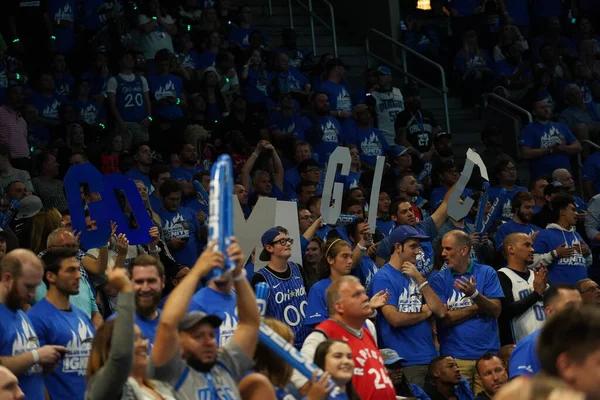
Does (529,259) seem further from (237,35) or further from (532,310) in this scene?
(237,35)

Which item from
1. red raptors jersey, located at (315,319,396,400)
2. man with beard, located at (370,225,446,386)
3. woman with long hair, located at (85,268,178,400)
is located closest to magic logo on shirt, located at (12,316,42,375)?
woman with long hair, located at (85,268,178,400)

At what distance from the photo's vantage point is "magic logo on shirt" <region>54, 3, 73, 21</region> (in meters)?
13.6

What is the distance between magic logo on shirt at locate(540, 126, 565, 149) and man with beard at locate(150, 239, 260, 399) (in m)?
9.61

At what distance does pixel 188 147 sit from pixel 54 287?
532 centimetres

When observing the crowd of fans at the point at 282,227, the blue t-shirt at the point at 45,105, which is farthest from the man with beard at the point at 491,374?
the blue t-shirt at the point at 45,105

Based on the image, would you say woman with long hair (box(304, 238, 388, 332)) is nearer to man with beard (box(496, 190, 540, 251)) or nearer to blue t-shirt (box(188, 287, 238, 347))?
blue t-shirt (box(188, 287, 238, 347))

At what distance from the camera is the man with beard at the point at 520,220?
35.4 ft

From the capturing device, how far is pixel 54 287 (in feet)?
20.2

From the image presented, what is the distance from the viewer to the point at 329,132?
1309 centimetres

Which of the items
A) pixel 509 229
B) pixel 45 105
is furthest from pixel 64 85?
pixel 509 229

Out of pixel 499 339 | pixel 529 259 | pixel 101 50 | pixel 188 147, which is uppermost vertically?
pixel 101 50

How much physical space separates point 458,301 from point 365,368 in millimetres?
2162

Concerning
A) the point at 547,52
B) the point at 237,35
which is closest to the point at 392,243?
the point at 237,35

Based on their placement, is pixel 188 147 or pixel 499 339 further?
pixel 188 147
